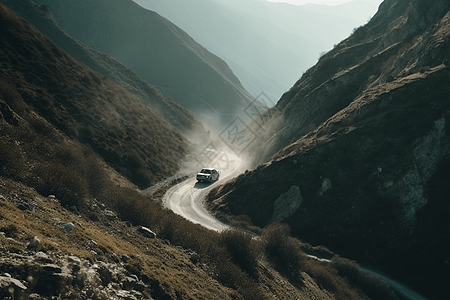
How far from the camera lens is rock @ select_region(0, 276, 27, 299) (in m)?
7.71

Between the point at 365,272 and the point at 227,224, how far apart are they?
16.4 m

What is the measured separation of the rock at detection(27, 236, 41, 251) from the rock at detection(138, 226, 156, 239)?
911cm

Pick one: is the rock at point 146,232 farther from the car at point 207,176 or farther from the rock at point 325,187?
the car at point 207,176

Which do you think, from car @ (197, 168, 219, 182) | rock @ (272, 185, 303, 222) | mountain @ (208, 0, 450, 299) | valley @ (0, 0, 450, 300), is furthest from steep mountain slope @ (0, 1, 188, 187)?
rock @ (272, 185, 303, 222)

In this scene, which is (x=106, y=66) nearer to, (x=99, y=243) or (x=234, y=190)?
(x=234, y=190)

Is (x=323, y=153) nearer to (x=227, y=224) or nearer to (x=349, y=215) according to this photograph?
(x=349, y=215)

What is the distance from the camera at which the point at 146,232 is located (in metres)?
19.2

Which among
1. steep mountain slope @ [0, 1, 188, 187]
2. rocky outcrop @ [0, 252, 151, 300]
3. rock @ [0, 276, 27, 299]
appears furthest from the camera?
steep mountain slope @ [0, 1, 188, 187]

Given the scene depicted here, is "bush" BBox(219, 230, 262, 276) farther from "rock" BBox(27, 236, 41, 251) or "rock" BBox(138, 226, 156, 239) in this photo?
"rock" BBox(27, 236, 41, 251)

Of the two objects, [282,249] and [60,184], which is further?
[282,249]

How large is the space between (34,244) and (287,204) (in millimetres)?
33527

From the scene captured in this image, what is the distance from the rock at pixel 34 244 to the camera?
9945mm

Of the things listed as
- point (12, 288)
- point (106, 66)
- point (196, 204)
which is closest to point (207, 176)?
point (196, 204)

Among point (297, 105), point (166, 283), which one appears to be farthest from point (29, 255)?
point (297, 105)
